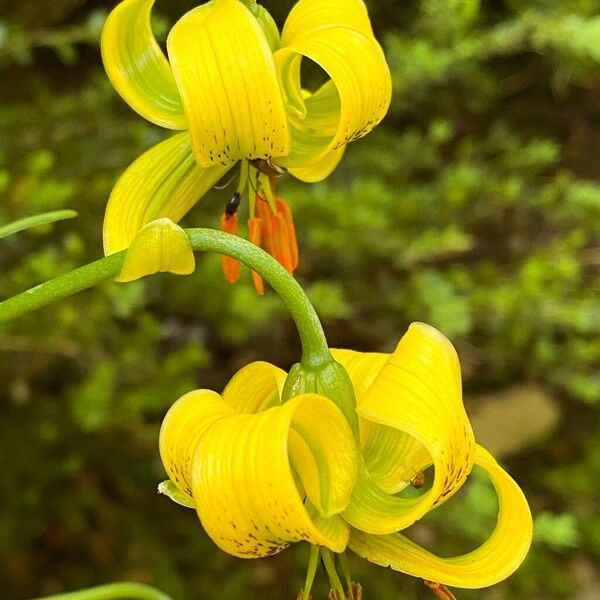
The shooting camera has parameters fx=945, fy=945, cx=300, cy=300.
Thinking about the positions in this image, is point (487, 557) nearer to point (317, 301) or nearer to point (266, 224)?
point (266, 224)

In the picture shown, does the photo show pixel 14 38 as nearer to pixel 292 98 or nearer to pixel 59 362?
pixel 59 362

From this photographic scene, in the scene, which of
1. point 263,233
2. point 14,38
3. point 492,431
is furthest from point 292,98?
point 492,431

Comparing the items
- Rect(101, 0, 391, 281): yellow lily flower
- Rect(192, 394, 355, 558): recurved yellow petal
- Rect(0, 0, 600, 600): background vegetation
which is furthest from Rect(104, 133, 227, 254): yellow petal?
Rect(0, 0, 600, 600): background vegetation

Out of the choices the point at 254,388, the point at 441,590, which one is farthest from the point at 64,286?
the point at 441,590

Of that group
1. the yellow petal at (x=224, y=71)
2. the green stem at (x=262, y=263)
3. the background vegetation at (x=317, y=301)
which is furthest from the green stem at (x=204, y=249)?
the background vegetation at (x=317, y=301)

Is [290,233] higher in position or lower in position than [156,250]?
lower

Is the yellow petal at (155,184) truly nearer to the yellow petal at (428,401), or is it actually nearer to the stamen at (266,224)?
the stamen at (266,224)
